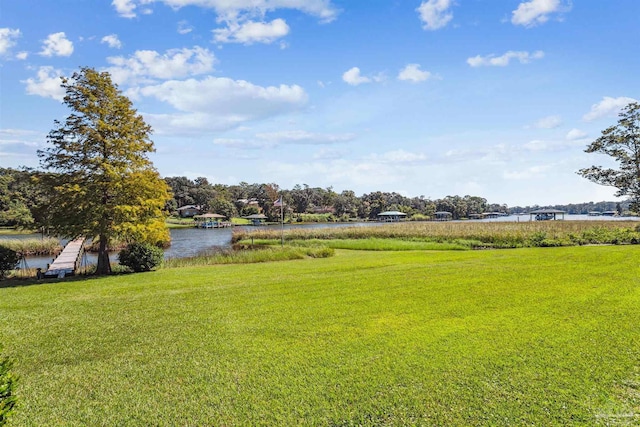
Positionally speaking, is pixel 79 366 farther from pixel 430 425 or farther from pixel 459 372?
pixel 459 372

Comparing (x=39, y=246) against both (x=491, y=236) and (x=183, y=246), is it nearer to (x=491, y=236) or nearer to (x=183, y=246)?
(x=183, y=246)

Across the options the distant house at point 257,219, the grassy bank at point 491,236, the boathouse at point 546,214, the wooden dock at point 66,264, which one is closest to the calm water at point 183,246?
the wooden dock at point 66,264

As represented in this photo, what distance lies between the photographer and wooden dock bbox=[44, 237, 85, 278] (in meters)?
15.4

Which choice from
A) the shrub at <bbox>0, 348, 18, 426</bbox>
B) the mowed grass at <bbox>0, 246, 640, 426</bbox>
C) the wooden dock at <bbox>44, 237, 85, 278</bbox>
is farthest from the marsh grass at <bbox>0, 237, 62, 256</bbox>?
the shrub at <bbox>0, 348, 18, 426</bbox>

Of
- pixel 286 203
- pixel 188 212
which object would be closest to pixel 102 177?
pixel 286 203

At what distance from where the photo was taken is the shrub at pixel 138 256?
14.3 m

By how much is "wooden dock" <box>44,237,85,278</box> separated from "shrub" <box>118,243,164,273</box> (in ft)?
9.01

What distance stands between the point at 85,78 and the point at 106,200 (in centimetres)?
455

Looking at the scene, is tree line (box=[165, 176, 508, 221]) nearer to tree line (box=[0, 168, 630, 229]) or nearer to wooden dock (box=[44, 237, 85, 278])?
tree line (box=[0, 168, 630, 229])

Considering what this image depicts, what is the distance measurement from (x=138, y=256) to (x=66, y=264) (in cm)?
712

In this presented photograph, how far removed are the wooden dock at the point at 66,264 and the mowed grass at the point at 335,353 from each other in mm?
5708

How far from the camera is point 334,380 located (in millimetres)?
4852

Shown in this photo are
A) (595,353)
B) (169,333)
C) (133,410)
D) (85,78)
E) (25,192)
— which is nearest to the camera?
(133,410)

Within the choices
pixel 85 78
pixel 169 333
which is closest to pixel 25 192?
pixel 85 78
